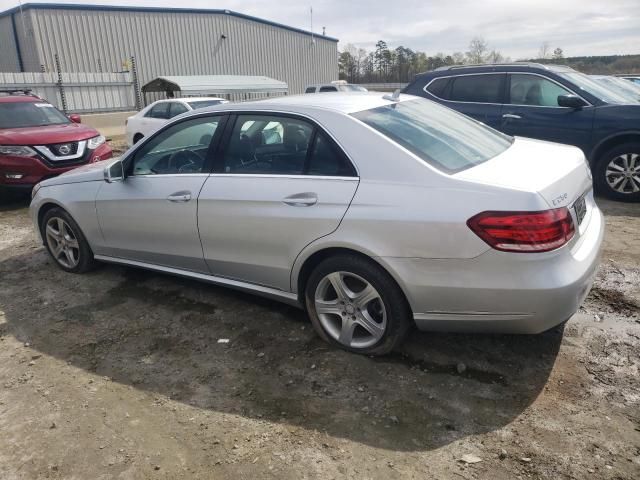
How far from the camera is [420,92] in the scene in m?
8.20

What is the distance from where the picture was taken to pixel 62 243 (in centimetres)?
495

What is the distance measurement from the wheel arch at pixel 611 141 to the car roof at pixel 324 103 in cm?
419

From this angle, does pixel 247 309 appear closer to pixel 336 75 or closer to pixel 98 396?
pixel 98 396

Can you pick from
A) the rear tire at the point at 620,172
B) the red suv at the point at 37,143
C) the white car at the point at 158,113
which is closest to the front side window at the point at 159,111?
the white car at the point at 158,113

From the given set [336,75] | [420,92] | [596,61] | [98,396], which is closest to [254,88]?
[336,75]

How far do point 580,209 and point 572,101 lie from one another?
458cm

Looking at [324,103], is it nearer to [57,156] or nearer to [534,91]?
[534,91]

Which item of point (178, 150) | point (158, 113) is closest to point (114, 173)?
point (178, 150)

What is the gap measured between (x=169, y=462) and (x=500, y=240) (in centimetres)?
199

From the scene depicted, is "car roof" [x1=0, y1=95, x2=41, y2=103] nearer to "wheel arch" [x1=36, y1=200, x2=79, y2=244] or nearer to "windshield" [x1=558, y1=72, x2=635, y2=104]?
"wheel arch" [x1=36, y1=200, x2=79, y2=244]

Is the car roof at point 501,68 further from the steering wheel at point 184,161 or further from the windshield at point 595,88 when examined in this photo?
the steering wheel at point 184,161

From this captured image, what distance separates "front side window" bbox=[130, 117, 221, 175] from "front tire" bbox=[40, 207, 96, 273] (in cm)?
106

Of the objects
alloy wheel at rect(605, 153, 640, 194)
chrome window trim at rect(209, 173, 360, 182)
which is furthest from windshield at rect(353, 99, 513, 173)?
alloy wheel at rect(605, 153, 640, 194)

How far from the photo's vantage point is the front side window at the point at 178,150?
12.5ft
